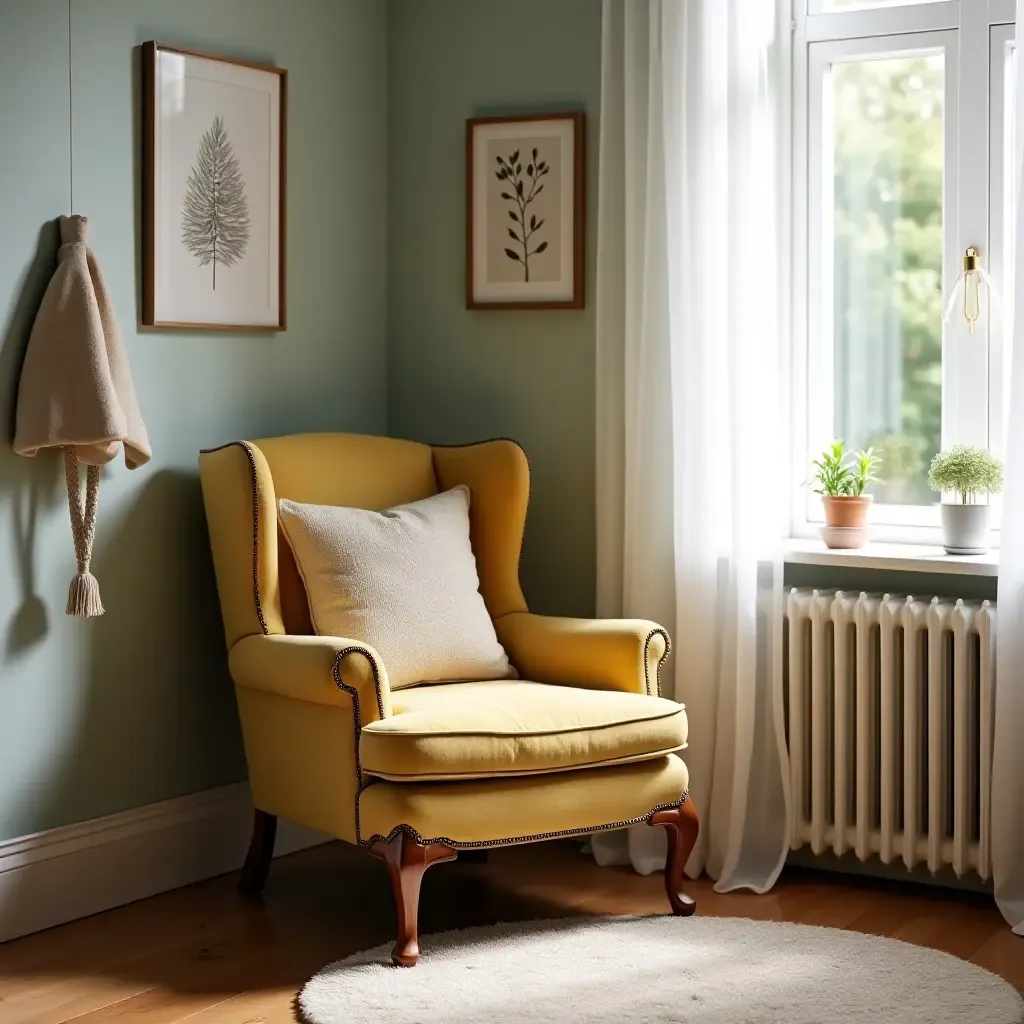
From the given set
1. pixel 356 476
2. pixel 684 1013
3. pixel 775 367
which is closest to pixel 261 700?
pixel 356 476

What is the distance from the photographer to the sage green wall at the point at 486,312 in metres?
3.86

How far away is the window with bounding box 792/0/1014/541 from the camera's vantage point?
3.41 m

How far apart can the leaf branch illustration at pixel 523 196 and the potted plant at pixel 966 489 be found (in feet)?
3.93

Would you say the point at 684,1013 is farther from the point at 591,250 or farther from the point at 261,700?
the point at 591,250

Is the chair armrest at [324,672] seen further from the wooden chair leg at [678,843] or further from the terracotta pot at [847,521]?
the terracotta pot at [847,521]

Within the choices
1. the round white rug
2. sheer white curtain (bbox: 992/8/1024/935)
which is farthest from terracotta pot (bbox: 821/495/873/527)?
the round white rug

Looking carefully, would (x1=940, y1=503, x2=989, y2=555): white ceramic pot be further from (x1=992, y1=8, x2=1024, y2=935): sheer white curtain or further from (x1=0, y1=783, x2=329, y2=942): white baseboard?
(x1=0, y1=783, x2=329, y2=942): white baseboard

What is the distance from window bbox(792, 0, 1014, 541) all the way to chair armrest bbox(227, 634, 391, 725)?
131 cm

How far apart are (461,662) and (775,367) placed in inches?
39.9

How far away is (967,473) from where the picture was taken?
3.31m

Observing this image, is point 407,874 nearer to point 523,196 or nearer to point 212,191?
point 212,191

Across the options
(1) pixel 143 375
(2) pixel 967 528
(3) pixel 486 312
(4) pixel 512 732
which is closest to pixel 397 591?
(4) pixel 512 732

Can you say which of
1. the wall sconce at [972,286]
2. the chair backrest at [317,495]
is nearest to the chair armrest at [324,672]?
the chair backrest at [317,495]

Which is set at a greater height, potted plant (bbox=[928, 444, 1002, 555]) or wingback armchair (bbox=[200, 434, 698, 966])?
potted plant (bbox=[928, 444, 1002, 555])
